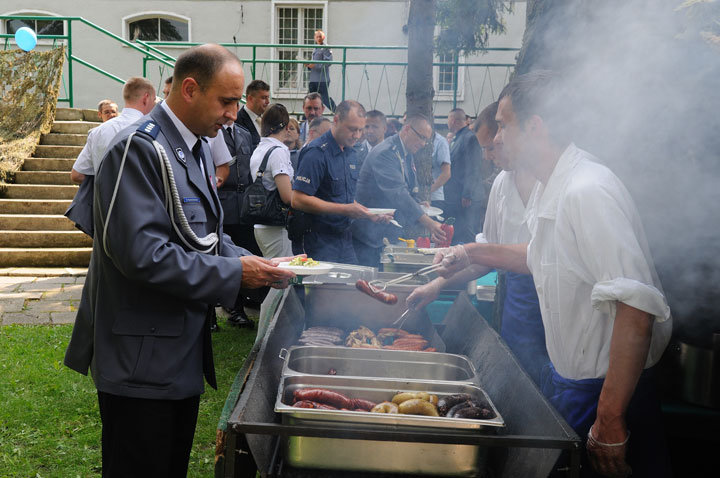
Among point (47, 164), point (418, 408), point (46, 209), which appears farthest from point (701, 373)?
point (47, 164)

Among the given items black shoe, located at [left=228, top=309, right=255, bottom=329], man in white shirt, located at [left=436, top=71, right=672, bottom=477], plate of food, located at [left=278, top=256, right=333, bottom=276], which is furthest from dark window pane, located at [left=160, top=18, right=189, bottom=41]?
man in white shirt, located at [left=436, top=71, right=672, bottom=477]

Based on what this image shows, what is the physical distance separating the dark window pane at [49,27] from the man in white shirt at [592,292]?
56.8 ft

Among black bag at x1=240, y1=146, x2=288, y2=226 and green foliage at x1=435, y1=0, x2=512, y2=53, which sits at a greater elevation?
green foliage at x1=435, y1=0, x2=512, y2=53

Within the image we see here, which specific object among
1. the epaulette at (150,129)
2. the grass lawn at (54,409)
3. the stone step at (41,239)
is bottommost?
the grass lawn at (54,409)

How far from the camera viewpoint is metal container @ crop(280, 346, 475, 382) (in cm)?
275

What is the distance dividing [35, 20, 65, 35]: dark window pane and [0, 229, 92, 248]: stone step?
31.9 feet

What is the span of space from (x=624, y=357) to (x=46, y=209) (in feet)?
32.1

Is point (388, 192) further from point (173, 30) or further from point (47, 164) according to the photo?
point (173, 30)

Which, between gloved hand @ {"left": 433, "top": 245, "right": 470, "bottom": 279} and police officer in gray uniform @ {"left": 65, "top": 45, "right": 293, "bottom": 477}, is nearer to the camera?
police officer in gray uniform @ {"left": 65, "top": 45, "right": 293, "bottom": 477}

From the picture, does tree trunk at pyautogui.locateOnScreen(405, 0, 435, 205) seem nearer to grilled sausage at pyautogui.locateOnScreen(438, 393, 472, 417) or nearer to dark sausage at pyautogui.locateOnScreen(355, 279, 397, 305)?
dark sausage at pyautogui.locateOnScreen(355, 279, 397, 305)

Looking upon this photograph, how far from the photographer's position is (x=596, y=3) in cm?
287

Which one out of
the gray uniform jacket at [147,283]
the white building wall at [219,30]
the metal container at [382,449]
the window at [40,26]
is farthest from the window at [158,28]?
the metal container at [382,449]

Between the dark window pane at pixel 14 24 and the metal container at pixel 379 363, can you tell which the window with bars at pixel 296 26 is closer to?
the dark window pane at pixel 14 24

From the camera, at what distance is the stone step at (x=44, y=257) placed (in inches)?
346
